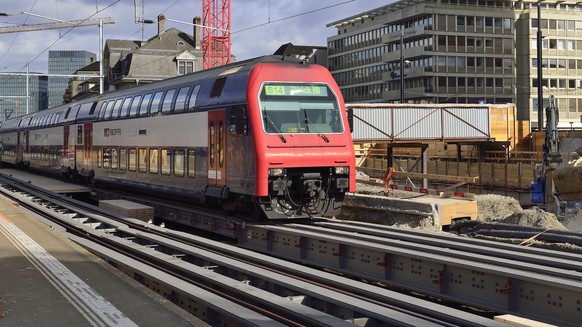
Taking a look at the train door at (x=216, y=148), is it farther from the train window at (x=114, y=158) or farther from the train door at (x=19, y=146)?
the train door at (x=19, y=146)

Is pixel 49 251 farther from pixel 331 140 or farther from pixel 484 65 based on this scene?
pixel 484 65

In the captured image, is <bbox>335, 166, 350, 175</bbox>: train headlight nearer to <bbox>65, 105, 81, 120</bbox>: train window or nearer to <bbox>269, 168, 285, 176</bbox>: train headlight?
<bbox>269, 168, 285, 176</bbox>: train headlight

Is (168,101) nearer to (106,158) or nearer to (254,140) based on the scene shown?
(254,140)

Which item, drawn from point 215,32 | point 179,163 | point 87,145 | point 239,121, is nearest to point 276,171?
point 239,121

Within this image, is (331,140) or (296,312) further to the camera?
(331,140)

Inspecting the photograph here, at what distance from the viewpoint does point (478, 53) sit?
254ft

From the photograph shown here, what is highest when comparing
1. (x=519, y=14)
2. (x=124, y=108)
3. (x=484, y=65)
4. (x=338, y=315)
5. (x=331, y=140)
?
(x=519, y=14)

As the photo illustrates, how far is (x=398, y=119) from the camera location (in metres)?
35.1

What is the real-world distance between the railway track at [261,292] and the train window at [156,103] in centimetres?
599

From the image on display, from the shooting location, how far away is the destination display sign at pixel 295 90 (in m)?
14.2

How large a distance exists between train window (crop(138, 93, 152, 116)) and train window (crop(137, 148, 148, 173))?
1.08 m

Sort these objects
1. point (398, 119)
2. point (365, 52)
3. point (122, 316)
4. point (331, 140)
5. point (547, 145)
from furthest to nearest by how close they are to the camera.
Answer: point (365, 52) < point (398, 119) < point (547, 145) < point (331, 140) < point (122, 316)

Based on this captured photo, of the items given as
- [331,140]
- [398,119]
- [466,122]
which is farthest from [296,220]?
[466,122]

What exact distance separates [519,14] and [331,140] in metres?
72.7
